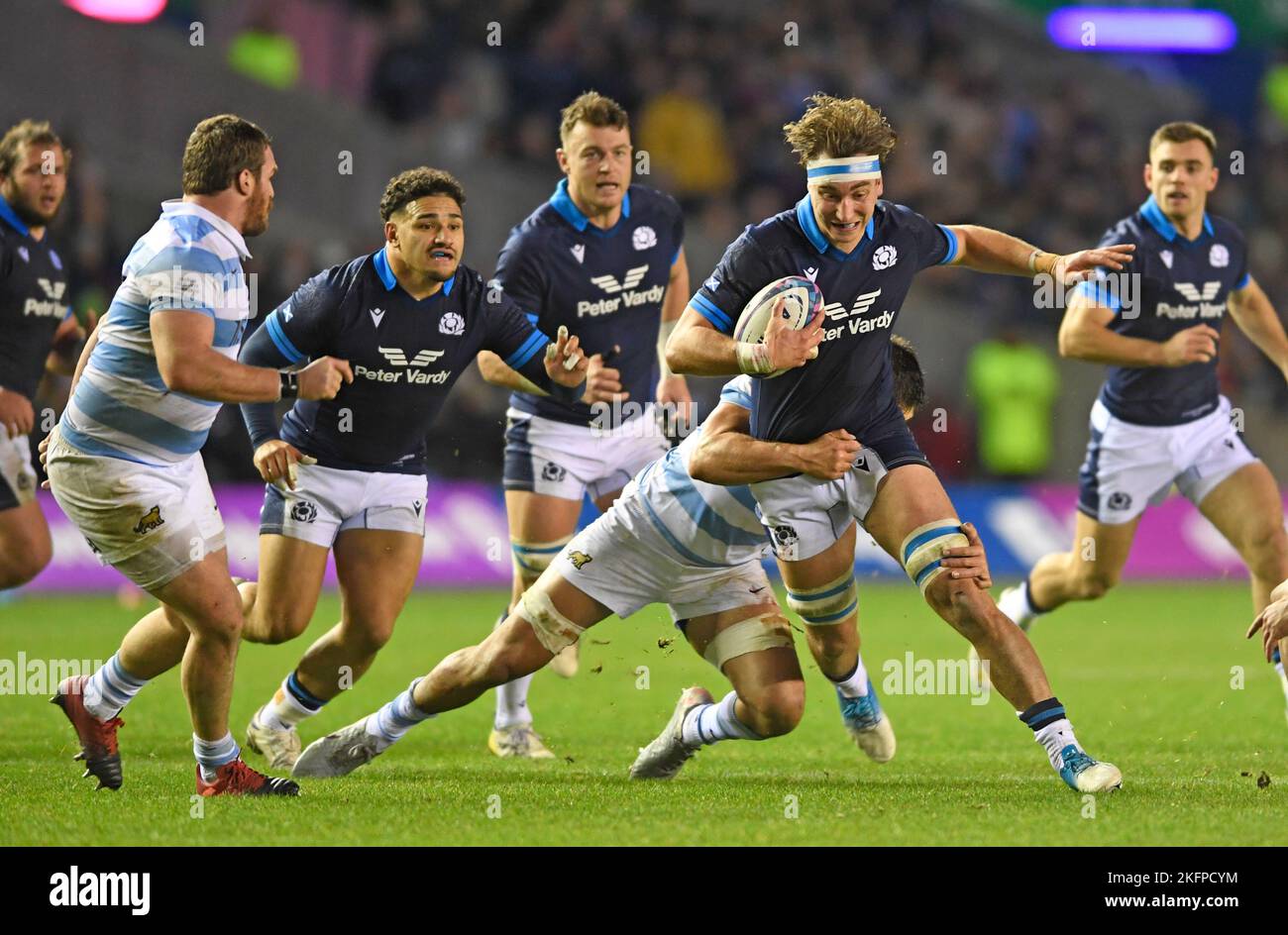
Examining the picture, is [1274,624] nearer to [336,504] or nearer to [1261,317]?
[1261,317]

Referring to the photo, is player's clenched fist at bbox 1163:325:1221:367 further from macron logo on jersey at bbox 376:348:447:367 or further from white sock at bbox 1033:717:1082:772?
macron logo on jersey at bbox 376:348:447:367

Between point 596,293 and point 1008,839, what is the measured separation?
4.04 meters

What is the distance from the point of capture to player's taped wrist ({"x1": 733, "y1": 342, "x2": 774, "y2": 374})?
6.12 m

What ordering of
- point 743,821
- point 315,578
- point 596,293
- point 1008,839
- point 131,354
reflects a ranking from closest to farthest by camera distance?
point 1008,839
point 743,821
point 131,354
point 315,578
point 596,293

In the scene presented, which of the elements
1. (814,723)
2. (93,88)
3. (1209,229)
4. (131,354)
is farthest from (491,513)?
(131,354)

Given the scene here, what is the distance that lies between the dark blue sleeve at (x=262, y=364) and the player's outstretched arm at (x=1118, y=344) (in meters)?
4.02

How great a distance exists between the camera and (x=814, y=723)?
30.3 ft

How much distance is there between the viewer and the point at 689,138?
63.8 ft

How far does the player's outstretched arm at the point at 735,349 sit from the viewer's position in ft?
20.1

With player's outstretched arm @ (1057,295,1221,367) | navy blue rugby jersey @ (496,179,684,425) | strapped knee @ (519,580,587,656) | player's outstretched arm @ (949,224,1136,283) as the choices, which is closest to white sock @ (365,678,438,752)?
strapped knee @ (519,580,587,656)

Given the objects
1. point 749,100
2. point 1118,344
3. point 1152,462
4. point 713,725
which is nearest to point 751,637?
point 713,725

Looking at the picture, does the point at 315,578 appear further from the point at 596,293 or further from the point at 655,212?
the point at 655,212

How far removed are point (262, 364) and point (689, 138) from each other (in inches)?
501

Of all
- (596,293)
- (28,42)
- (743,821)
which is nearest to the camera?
(743,821)
